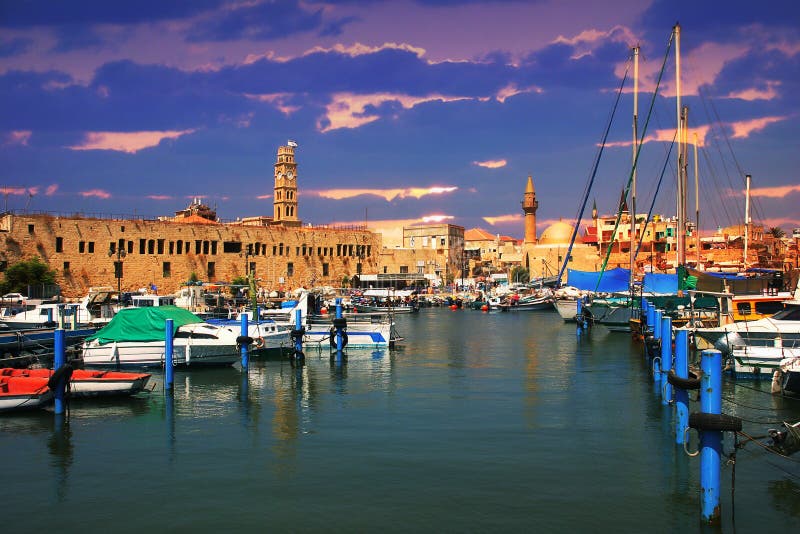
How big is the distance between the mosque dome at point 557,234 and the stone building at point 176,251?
82.9 feet

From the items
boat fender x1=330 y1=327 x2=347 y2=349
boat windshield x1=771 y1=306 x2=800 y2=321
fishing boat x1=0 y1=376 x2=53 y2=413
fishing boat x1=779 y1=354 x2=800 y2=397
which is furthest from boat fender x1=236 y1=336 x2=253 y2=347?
boat windshield x1=771 y1=306 x2=800 y2=321

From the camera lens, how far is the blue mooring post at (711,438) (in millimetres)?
8742

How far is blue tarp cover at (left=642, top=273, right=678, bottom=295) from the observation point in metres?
37.9

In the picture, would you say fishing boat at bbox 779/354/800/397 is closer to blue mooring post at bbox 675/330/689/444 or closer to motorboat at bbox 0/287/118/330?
blue mooring post at bbox 675/330/689/444

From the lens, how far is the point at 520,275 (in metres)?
88.1

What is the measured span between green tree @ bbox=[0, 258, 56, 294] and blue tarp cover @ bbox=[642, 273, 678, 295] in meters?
37.6

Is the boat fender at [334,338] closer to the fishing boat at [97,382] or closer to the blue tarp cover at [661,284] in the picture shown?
the fishing boat at [97,382]

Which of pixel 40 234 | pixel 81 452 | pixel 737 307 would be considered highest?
pixel 40 234

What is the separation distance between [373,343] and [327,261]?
3943 centimetres

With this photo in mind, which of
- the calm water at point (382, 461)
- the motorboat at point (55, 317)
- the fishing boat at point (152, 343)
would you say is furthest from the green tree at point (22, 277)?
the calm water at point (382, 461)

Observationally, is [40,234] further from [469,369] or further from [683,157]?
[683,157]

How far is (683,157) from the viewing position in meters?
31.8

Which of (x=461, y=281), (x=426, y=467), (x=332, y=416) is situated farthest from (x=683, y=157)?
(x=461, y=281)

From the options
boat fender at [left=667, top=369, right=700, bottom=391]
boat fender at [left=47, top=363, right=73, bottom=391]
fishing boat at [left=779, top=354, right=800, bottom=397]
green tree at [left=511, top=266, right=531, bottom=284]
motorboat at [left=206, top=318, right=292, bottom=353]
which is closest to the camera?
boat fender at [left=667, top=369, right=700, bottom=391]
